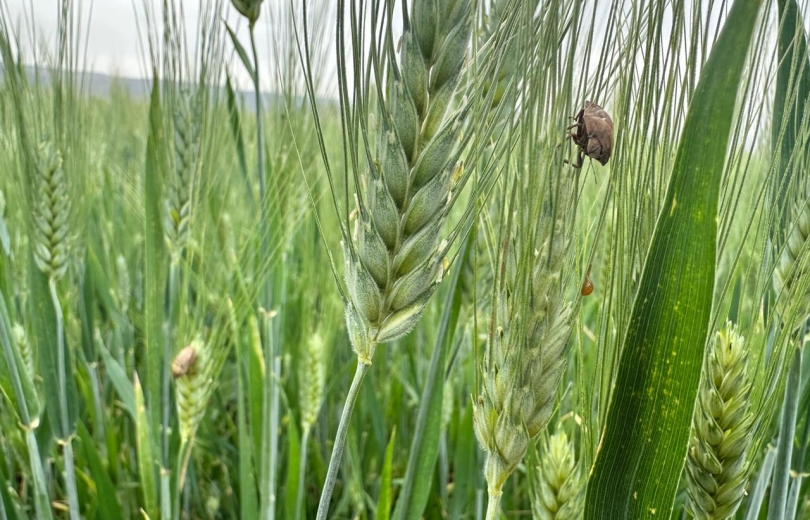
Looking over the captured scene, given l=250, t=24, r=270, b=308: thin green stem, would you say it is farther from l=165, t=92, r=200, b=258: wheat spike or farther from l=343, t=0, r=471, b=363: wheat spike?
l=343, t=0, r=471, b=363: wheat spike

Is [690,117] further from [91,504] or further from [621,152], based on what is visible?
[91,504]

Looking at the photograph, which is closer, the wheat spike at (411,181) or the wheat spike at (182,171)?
the wheat spike at (411,181)

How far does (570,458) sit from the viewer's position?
22.5 inches

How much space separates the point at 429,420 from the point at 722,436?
1.16 ft

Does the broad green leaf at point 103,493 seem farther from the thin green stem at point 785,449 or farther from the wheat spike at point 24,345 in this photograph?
the thin green stem at point 785,449

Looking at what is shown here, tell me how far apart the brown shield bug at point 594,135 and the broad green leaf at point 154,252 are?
0.71 metres

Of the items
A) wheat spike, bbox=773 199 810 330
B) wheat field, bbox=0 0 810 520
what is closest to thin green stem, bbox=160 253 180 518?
wheat field, bbox=0 0 810 520

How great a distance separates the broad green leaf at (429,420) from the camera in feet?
2.11

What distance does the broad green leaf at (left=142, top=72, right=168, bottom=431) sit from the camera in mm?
915

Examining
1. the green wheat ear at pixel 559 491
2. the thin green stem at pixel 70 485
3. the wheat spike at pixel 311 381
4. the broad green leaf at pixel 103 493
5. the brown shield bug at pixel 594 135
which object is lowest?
the broad green leaf at pixel 103 493

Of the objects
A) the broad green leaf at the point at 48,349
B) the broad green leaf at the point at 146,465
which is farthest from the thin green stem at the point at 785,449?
the broad green leaf at the point at 48,349

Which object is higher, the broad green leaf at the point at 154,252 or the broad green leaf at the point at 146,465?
the broad green leaf at the point at 154,252

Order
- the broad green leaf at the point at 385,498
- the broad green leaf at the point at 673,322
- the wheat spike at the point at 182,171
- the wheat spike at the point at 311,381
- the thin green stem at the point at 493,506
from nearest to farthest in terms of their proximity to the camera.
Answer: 1. the broad green leaf at the point at 673,322
2. the thin green stem at the point at 493,506
3. the broad green leaf at the point at 385,498
4. the wheat spike at the point at 182,171
5. the wheat spike at the point at 311,381

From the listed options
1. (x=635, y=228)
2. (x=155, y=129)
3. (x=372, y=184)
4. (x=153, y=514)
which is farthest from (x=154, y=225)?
(x=635, y=228)
